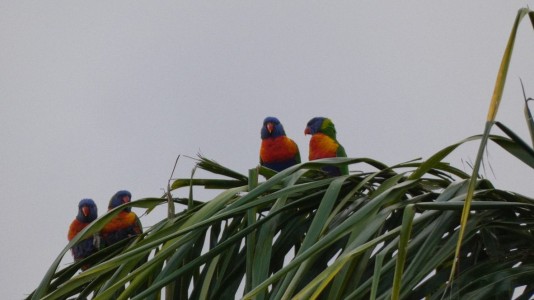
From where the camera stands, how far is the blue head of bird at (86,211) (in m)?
5.86

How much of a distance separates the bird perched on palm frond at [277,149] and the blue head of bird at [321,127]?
0.17 m

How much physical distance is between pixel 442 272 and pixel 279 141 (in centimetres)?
363

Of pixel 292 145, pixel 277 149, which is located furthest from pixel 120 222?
pixel 292 145

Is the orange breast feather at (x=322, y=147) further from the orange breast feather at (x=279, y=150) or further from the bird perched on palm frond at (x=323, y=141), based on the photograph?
the orange breast feather at (x=279, y=150)

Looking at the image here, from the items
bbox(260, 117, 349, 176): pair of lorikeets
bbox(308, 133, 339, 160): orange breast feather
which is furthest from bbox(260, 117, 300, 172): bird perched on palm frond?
bbox(308, 133, 339, 160): orange breast feather

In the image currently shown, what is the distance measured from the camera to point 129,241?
280 cm

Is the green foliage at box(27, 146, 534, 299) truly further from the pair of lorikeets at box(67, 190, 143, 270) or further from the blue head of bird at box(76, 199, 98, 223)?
the blue head of bird at box(76, 199, 98, 223)

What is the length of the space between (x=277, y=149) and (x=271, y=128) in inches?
9.5

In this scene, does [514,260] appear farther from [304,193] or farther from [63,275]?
[63,275]

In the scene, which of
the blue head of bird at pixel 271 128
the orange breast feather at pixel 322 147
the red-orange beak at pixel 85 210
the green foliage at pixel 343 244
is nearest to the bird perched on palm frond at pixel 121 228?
the red-orange beak at pixel 85 210

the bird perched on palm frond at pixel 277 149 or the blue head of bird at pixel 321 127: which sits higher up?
the blue head of bird at pixel 321 127

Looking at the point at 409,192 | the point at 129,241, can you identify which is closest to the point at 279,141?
the point at 129,241

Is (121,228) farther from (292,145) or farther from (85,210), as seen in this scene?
(292,145)

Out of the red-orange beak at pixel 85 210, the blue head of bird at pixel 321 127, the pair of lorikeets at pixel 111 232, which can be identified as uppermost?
the blue head of bird at pixel 321 127
